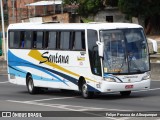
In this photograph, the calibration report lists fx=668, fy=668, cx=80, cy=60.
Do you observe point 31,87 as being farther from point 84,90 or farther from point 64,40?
point 84,90

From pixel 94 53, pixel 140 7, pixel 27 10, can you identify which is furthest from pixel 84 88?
pixel 27 10

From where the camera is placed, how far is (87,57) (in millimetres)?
24328

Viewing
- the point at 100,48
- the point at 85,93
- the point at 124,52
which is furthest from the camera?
the point at 85,93

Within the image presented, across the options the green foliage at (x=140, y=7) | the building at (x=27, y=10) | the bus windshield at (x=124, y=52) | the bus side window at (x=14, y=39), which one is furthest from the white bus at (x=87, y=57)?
the building at (x=27, y=10)

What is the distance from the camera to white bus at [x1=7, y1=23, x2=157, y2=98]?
23.6 m

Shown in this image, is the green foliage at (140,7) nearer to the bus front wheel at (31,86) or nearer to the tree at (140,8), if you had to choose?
the tree at (140,8)

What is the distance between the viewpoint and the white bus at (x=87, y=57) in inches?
930

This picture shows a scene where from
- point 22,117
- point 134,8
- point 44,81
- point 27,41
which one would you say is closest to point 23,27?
point 27,41

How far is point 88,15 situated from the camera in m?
62.3

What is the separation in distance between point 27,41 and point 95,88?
18.9 feet

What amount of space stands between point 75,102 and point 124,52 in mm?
2554

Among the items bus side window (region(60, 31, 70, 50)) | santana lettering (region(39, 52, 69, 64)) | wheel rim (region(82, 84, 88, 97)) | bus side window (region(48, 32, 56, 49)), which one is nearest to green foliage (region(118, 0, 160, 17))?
santana lettering (region(39, 52, 69, 64))

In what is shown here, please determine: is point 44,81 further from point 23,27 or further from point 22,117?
point 22,117

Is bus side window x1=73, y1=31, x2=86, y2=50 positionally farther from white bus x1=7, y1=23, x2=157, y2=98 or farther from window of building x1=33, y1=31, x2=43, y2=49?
window of building x1=33, y1=31, x2=43, y2=49
